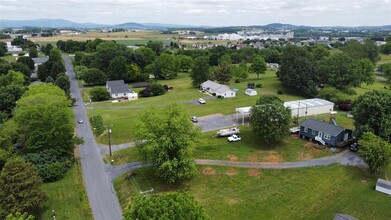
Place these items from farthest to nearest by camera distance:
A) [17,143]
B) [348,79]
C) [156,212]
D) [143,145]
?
1. [348,79]
2. [17,143]
3. [143,145]
4. [156,212]

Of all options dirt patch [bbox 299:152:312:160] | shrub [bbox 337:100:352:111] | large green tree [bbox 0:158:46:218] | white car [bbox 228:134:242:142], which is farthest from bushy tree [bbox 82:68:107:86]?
dirt patch [bbox 299:152:312:160]

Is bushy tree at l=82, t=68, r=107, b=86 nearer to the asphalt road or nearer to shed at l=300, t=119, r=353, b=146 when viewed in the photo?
the asphalt road

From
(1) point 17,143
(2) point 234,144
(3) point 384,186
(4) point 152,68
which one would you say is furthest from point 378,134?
(4) point 152,68

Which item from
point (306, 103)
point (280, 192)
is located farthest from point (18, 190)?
point (306, 103)

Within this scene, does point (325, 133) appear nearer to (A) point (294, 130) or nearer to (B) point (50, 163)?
(A) point (294, 130)

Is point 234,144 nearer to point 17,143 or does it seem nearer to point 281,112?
point 281,112

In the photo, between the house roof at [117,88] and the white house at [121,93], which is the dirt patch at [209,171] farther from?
the house roof at [117,88]

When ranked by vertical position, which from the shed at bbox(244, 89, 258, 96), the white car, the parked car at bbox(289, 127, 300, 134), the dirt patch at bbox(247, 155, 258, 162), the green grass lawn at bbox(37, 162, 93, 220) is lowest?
the green grass lawn at bbox(37, 162, 93, 220)

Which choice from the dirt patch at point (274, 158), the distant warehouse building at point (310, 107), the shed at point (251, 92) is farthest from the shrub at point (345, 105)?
the dirt patch at point (274, 158)
